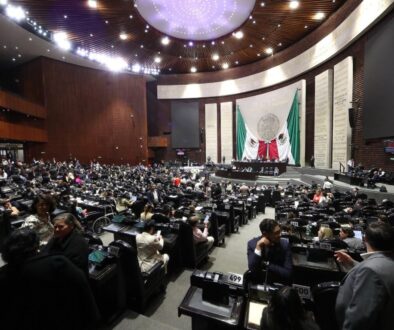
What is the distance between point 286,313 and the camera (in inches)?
46.4

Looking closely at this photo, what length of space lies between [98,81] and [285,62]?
15865 millimetres

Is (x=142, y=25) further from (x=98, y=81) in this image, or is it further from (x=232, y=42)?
(x=98, y=81)

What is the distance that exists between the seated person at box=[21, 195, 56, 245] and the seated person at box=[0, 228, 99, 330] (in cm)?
155

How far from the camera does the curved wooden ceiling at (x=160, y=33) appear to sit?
11562 millimetres

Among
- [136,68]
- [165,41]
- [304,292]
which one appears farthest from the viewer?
[136,68]

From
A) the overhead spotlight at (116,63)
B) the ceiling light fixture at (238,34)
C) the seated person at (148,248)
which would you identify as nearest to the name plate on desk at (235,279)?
the seated person at (148,248)

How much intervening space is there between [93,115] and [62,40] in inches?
252

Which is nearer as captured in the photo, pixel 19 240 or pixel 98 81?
pixel 19 240

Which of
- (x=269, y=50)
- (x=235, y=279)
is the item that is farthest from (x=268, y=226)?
(x=269, y=50)

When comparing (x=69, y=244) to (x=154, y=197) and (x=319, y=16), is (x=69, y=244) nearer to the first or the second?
(x=154, y=197)

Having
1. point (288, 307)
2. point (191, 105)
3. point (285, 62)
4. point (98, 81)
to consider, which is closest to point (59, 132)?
point (98, 81)

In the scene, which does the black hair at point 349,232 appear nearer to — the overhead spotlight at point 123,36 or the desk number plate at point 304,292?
the desk number plate at point 304,292

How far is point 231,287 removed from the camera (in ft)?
6.14

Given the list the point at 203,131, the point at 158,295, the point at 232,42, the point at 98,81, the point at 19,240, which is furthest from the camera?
the point at 203,131
